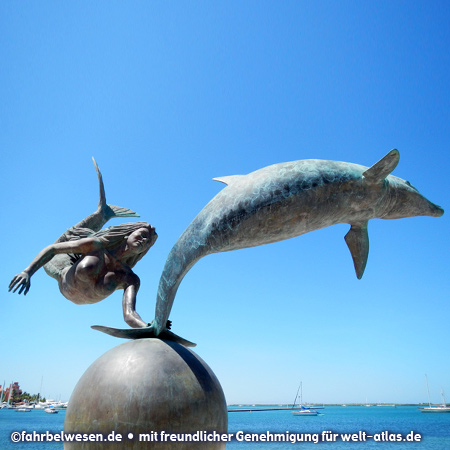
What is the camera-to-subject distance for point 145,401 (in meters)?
6.12

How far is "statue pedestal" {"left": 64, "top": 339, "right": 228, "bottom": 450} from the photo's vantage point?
19.8 feet

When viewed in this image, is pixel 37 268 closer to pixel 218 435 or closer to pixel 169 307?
pixel 169 307

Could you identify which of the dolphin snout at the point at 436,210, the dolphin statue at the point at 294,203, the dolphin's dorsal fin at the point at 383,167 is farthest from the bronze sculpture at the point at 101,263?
the dolphin snout at the point at 436,210

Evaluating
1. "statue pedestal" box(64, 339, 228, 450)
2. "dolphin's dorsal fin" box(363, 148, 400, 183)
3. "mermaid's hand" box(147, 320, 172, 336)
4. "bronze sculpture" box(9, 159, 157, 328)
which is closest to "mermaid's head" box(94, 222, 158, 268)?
"bronze sculpture" box(9, 159, 157, 328)

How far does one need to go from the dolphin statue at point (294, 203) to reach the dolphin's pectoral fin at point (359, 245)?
22cm

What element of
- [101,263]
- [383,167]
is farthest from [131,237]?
[383,167]

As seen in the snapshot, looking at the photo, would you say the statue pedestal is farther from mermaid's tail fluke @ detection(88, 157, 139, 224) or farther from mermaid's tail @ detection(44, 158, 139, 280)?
mermaid's tail fluke @ detection(88, 157, 139, 224)

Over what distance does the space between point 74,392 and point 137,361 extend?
1.34 metres

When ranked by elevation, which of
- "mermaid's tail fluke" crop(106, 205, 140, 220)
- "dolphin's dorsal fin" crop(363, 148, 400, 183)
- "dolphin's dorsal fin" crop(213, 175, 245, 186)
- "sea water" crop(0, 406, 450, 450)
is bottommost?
"sea water" crop(0, 406, 450, 450)

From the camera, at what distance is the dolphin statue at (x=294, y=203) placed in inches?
Answer: 253

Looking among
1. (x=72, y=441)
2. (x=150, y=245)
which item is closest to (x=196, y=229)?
(x=150, y=245)

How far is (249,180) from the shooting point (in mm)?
6801

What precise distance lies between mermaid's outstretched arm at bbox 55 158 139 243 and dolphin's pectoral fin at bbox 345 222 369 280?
20.0ft

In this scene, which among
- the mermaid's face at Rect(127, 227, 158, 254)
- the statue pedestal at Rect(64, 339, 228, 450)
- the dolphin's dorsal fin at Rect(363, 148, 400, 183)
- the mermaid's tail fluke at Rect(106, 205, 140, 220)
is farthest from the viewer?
the mermaid's tail fluke at Rect(106, 205, 140, 220)
